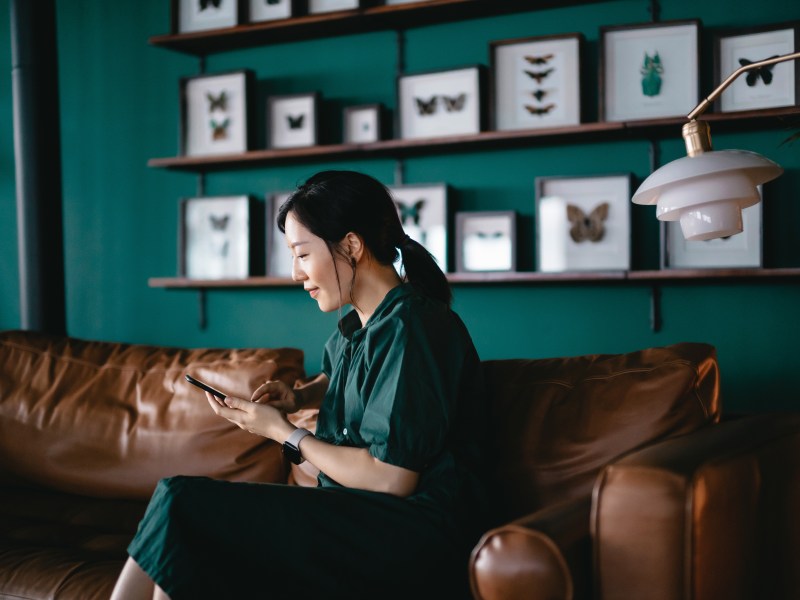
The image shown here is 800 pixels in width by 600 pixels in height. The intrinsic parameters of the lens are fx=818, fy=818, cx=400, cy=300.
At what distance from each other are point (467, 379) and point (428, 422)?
207mm

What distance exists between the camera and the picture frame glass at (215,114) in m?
3.06

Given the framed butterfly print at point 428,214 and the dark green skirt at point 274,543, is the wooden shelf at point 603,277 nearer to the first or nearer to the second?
the framed butterfly print at point 428,214

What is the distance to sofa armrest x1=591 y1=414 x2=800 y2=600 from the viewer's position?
3.85 feet

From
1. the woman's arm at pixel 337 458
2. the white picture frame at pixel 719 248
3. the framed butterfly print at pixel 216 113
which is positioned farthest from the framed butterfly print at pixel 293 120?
the woman's arm at pixel 337 458

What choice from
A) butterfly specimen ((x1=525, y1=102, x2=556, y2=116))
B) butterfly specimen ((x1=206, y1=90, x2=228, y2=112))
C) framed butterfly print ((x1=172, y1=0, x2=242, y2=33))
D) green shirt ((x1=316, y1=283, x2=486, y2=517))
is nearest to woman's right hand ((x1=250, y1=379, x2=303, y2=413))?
green shirt ((x1=316, y1=283, x2=486, y2=517))

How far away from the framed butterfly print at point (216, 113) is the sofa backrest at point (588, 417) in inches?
66.2

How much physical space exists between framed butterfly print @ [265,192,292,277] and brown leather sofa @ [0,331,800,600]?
0.65 meters

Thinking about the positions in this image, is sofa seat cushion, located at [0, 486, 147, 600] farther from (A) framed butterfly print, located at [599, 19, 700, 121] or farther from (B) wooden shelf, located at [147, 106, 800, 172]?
(A) framed butterfly print, located at [599, 19, 700, 121]

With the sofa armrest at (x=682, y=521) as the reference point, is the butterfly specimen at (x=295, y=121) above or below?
above

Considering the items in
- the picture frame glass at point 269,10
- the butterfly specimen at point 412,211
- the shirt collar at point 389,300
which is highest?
the picture frame glass at point 269,10

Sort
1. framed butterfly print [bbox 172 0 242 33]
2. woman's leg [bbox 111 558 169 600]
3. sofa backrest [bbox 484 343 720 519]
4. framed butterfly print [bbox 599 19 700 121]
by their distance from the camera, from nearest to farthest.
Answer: woman's leg [bbox 111 558 169 600] < sofa backrest [bbox 484 343 720 519] < framed butterfly print [bbox 599 19 700 121] < framed butterfly print [bbox 172 0 242 33]

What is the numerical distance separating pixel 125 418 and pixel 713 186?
168 centimetres

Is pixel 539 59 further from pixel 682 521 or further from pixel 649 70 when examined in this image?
pixel 682 521

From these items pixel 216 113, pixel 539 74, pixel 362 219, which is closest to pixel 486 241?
pixel 539 74
